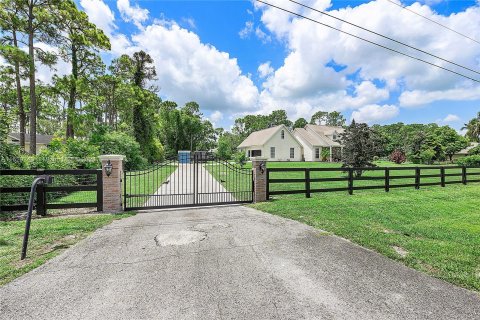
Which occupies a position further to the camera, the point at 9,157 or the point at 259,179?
the point at 259,179

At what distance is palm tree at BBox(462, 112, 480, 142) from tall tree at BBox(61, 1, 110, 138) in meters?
71.1

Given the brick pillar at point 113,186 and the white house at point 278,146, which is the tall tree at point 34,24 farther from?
the white house at point 278,146

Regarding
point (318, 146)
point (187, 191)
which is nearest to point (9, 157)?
point (187, 191)

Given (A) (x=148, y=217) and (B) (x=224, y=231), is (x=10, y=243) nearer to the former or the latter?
(A) (x=148, y=217)

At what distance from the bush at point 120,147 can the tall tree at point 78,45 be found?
3.29 m

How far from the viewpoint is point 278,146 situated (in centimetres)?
3844

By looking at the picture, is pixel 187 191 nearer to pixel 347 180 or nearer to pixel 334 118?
pixel 347 180

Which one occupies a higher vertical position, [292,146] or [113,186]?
[292,146]

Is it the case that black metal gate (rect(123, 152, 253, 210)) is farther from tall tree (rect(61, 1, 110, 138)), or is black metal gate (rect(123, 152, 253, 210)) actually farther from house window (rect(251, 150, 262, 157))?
house window (rect(251, 150, 262, 157))

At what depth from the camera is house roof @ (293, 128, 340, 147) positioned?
38.8 metres

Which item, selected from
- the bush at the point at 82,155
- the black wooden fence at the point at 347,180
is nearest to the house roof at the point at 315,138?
the black wooden fence at the point at 347,180

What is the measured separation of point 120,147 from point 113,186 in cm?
1383

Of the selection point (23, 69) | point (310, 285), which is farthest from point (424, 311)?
point (23, 69)

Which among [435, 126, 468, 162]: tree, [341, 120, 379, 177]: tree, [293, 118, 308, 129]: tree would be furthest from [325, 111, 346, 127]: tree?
[341, 120, 379, 177]: tree
